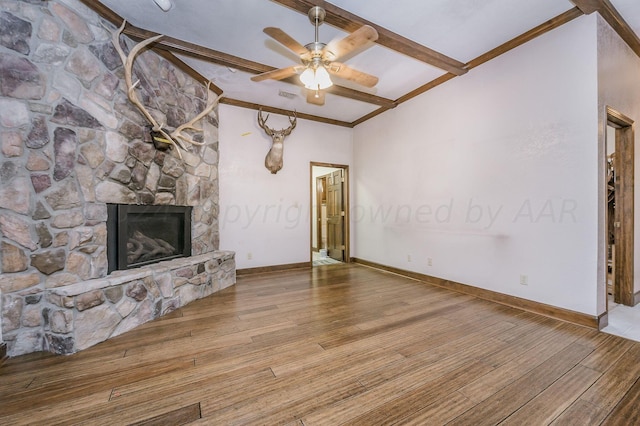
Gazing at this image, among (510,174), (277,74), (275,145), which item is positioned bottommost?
(510,174)

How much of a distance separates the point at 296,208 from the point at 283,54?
2.76 metres

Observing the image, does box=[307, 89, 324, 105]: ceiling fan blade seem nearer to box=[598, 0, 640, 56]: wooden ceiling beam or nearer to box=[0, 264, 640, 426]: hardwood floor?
box=[0, 264, 640, 426]: hardwood floor

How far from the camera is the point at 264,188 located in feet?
16.7

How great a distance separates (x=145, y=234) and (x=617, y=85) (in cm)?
545

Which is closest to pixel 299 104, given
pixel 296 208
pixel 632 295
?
pixel 296 208

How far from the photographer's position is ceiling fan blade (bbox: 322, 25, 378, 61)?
7.20ft

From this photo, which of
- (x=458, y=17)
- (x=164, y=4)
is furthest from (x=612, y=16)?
(x=164, y=4)

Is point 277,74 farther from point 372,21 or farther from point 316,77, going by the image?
point 372,21

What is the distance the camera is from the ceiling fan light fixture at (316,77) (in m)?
Answer: 2.55

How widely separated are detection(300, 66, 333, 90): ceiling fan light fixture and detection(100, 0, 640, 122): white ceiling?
636mm

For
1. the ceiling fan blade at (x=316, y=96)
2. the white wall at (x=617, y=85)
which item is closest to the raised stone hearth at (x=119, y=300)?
the ceiling fan blade at (x=316, y=96)

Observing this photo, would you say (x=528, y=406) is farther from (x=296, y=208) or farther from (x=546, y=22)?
(x=296, y=208)

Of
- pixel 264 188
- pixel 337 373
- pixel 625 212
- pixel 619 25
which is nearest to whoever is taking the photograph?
pixel 337 373

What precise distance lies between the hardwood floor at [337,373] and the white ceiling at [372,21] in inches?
122
